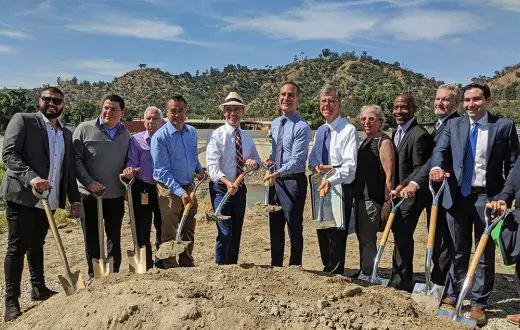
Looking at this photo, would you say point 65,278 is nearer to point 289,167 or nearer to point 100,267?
point 100,267

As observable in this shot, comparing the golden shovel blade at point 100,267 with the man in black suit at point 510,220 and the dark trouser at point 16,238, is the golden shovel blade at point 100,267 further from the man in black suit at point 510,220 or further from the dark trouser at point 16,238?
→ the man in black suit at point 510,220

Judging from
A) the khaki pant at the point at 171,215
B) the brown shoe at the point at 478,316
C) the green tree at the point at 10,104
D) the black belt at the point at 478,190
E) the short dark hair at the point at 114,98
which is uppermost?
the green tree at the point at 10,104

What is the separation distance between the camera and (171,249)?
170 inches

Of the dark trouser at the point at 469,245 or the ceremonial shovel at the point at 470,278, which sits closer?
the ceremonial shovel at the point at 470,278

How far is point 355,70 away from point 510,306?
85131mm

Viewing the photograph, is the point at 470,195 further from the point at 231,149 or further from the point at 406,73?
the point at 406,73

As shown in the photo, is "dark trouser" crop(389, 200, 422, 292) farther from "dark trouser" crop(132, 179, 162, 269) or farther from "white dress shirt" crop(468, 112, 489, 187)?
"dark trouser" crop(132, 179, 162, 269)

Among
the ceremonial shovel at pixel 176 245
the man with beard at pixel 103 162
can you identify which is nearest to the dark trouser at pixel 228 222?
the ceremonial shovel at pixel 176 245

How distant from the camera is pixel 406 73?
85.4m

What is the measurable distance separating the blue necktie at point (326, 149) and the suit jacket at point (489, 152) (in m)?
0.99

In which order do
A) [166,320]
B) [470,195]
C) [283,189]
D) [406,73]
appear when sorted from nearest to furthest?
[166,320] < [470,195] < [283,189] < [406,73]

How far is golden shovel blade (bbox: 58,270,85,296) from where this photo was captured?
12.8 feet

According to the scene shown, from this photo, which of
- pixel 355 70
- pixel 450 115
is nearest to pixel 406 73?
pixel 355 70

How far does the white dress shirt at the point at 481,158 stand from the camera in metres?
3.98
